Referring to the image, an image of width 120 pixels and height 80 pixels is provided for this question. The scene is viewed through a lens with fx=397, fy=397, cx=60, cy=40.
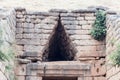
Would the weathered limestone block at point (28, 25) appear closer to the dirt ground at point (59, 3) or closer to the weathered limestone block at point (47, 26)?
the weathered limestone block at point (47, 26)

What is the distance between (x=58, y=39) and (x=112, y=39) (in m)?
2.07

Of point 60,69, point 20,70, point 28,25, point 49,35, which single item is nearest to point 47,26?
point 49,35

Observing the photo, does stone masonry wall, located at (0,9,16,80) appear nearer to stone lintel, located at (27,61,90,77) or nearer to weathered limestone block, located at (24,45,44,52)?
weathered limestone block, located at (24,45,44,52)

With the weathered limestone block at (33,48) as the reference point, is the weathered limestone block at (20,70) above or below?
below

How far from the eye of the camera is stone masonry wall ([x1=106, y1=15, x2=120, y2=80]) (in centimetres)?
806

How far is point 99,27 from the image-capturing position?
9594 millimetres

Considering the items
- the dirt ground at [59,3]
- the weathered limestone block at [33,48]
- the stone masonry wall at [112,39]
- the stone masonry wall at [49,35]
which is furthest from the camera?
the dirt ground at [59,3]

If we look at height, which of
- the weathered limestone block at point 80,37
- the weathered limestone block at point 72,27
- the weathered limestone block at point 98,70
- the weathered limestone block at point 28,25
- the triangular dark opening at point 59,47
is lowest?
the weathered limestone block at point 98,70

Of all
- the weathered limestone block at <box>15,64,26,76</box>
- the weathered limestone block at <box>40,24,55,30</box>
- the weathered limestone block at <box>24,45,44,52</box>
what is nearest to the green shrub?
the weathered limestone block at <box>40,24,55,30</box>

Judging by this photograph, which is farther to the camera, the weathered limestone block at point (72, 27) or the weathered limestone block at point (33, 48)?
the weathered limestone block at point (72, 27)

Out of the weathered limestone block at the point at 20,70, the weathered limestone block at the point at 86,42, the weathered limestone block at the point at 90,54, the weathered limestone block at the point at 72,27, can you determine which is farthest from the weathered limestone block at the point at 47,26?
the weathered limestone block at the point at 20,70

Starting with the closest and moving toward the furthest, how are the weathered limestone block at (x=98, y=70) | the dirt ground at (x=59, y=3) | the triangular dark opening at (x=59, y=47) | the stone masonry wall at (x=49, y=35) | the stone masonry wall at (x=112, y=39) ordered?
the stone masonry wall at (x=112, y=39) → the weathered limestone block at (x=98, y=70) → the stone masonry wall at (x=49, y=35) → the triangular dark opening at (x=59, y=47) → the dirt ground at (x=59, y=3)

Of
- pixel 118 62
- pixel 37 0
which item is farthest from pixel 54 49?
pixel 37 0

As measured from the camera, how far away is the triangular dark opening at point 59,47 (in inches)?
389
